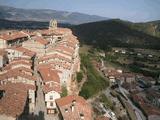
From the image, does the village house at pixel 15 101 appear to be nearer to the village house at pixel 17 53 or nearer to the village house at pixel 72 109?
the village house at pixel 72 109

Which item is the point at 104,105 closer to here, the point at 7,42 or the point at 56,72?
the point at 56,72

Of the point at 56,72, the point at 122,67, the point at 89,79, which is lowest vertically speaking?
the point at 122,67

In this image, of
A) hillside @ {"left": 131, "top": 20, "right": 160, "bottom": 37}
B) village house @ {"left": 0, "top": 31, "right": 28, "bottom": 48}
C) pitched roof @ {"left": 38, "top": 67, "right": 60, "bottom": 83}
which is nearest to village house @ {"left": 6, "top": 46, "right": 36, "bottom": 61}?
village house @ {"left": 0, "top": 31, "right": 28, "bottom": 48}

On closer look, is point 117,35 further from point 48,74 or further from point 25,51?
point 48,74

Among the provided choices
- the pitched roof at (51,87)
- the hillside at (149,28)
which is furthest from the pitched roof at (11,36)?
the hillside at (149,28)

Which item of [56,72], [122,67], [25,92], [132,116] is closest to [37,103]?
[25,92]

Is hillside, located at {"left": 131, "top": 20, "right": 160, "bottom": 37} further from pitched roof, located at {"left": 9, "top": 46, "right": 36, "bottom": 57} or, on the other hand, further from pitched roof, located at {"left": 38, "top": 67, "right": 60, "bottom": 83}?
pitched roof, located at {"left": 38, "top": 67, "right": 60, "bottom": 83}

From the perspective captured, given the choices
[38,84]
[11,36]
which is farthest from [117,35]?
[38,84]
